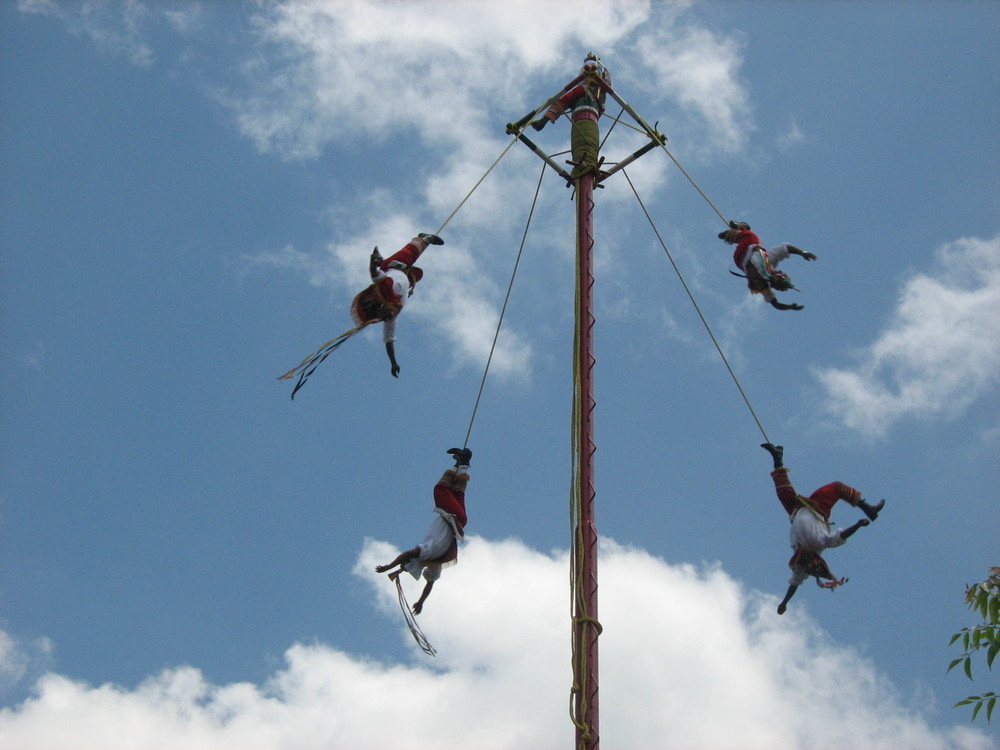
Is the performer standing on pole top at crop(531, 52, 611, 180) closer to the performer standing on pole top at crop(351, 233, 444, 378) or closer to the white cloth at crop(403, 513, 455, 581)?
the performer standing on pole top at crop(351, 233, 444, 378)

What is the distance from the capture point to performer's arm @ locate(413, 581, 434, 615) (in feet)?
28.3

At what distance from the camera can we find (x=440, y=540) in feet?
28.4

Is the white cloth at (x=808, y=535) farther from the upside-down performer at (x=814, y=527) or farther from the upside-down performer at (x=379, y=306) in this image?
the upside-down performer at (x=379, y=306)

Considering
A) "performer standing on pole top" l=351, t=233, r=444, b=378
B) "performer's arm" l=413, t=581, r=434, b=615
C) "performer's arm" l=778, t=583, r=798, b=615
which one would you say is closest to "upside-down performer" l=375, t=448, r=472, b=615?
"performer's arm" l=413, t=581, r=434, b=615

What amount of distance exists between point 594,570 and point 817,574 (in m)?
2.04

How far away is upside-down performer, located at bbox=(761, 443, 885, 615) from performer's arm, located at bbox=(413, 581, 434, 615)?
3000 millimetres

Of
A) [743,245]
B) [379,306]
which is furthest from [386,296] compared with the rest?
[743,245]

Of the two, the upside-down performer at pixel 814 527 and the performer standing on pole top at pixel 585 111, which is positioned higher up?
the performer standing on pole top at pixel 585 111

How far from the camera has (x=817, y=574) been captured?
8.32 metres

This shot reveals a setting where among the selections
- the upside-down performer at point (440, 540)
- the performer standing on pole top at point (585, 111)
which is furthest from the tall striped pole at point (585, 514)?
the upside-down performer at point (440, 540)

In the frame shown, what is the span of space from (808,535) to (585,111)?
4654 millimetres

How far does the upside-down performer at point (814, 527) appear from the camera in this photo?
27.0 ft

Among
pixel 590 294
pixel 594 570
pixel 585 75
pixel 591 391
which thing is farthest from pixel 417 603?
pixel 585 75

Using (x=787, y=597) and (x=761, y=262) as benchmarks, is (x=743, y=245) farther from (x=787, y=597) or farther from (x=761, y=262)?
(x=787, y=597)
